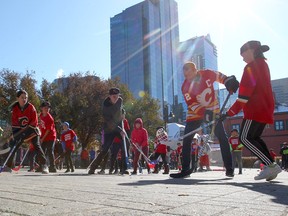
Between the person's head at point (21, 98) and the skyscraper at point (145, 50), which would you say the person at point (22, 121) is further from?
the skyscraper at point (145, 50)

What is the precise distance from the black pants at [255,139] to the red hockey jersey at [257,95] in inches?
3.4

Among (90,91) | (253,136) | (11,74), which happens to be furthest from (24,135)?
(90,91)

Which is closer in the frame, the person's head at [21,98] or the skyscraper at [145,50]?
the person's head at [21,98]

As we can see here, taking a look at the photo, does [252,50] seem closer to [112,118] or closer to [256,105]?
[256,105]

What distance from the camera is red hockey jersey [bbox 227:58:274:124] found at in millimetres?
5109

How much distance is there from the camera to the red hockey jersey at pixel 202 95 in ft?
20.7

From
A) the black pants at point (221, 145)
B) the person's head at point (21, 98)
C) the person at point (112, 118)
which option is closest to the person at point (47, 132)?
the person's head at point (21, 98)

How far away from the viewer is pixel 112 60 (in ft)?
290

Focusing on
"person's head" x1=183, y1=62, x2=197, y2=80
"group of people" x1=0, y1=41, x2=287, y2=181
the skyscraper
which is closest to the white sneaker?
"group of people" x1=0, y1=41, x2=287, y2=181

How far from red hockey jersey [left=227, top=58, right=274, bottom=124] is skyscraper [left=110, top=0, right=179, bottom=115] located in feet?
258

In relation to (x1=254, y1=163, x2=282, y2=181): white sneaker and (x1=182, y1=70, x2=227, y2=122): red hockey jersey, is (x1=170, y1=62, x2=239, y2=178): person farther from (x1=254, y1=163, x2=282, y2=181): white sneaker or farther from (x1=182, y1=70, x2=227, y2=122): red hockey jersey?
(x1=254, y1=163, x2=282, y2=181): white sneaker

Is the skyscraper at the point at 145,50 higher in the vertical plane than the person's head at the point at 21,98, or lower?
higher

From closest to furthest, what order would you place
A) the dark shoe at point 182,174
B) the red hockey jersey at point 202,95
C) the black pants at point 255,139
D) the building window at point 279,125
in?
1. the black pants at point 255,139
2. the dark shoe at point 182,174
3. the red hockey jersey at point 202,95
4. the building window at point 279,125

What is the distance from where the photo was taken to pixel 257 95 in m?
5.15
